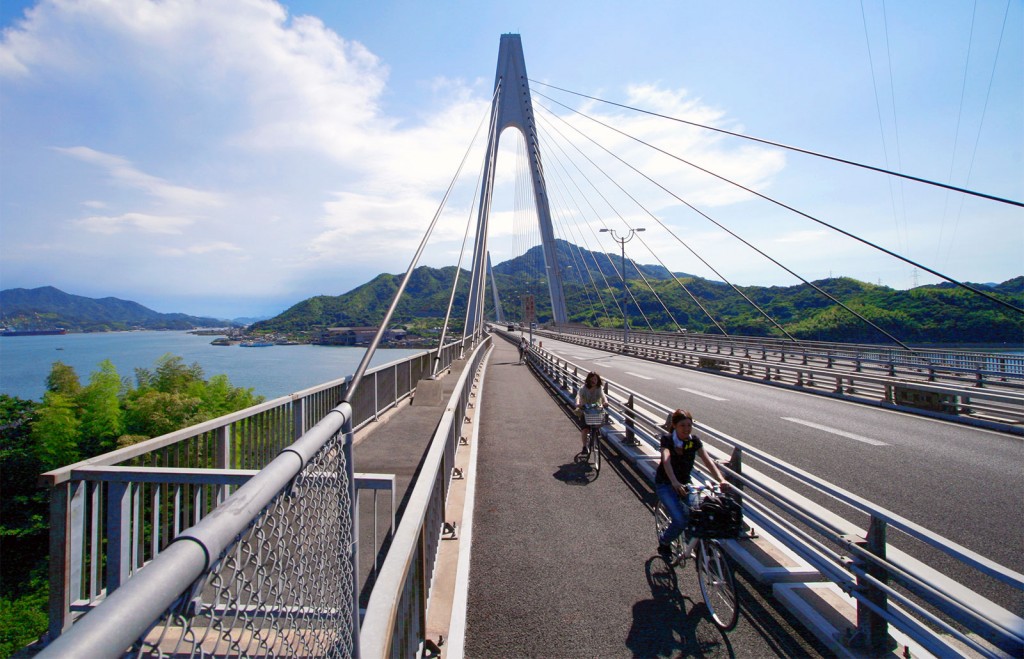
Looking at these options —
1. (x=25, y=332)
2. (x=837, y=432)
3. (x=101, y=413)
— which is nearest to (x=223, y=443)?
(x=837, y=432)

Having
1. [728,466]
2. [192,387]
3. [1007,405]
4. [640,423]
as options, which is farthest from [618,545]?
[192,387]

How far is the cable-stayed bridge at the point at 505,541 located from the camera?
4.76 feet

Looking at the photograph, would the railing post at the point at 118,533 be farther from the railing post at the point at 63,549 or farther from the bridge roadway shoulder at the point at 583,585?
the bridge roadway shoulder at the point at 583,585

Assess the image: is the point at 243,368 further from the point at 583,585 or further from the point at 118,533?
the point at 583,585

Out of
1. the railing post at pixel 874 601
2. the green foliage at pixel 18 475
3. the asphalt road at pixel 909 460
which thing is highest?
the railing post at pixel 874 601

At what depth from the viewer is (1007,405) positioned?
1355cm

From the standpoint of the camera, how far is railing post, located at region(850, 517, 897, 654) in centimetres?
357

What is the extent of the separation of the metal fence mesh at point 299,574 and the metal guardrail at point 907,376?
1524 cm

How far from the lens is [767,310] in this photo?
7094cm

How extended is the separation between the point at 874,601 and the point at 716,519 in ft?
3.77

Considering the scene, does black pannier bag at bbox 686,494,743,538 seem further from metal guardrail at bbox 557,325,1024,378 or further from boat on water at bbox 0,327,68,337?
boat on water at bbox 0,327,68,337

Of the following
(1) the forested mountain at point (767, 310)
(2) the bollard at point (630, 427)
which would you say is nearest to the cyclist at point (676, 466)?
(1) the forested mountain at point (767, 310)

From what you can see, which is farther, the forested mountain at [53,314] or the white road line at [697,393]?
the forested mountain at [53,314]

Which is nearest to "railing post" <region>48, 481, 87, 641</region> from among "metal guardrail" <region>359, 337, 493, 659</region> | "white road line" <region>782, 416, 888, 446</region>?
"metal guardrail" <region>359, 337, 493, 659</region>
